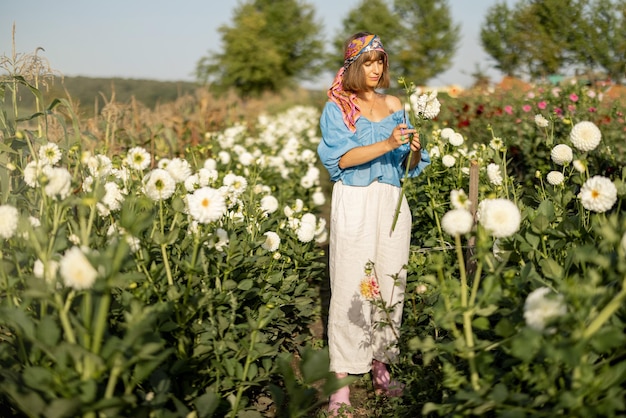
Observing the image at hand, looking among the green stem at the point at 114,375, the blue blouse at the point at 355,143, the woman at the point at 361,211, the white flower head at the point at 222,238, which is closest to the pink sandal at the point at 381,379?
the woman at the point at 361,211

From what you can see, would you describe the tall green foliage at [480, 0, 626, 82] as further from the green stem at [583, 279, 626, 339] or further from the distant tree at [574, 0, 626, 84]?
the green stem at [583, 279, 626, 339]

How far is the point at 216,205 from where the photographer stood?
80.7 inches

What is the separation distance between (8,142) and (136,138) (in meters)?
3.60

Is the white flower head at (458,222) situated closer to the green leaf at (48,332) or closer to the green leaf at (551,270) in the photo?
the green leaf at (551,270)

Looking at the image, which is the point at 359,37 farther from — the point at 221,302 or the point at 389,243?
the point at 221,302

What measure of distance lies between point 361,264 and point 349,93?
80 centimetres

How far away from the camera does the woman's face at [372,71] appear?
9.08 feet

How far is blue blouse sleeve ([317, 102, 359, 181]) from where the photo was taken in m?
2.73

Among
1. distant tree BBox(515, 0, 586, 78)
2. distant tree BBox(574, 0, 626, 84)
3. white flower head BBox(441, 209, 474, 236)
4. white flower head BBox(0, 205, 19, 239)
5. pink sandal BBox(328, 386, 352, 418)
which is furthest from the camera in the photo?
distant tree BBox(515, 0, 586, 78)

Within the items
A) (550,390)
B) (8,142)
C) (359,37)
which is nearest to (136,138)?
(8,142)

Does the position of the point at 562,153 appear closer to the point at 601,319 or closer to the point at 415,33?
the point at 601,319

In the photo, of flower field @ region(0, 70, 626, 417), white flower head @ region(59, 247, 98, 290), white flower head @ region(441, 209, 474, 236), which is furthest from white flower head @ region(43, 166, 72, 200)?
white flower head @ region(441, 209, 474, 236)

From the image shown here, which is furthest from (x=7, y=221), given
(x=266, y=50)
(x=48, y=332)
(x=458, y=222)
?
(x=266, y=50)

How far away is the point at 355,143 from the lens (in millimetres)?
2729
